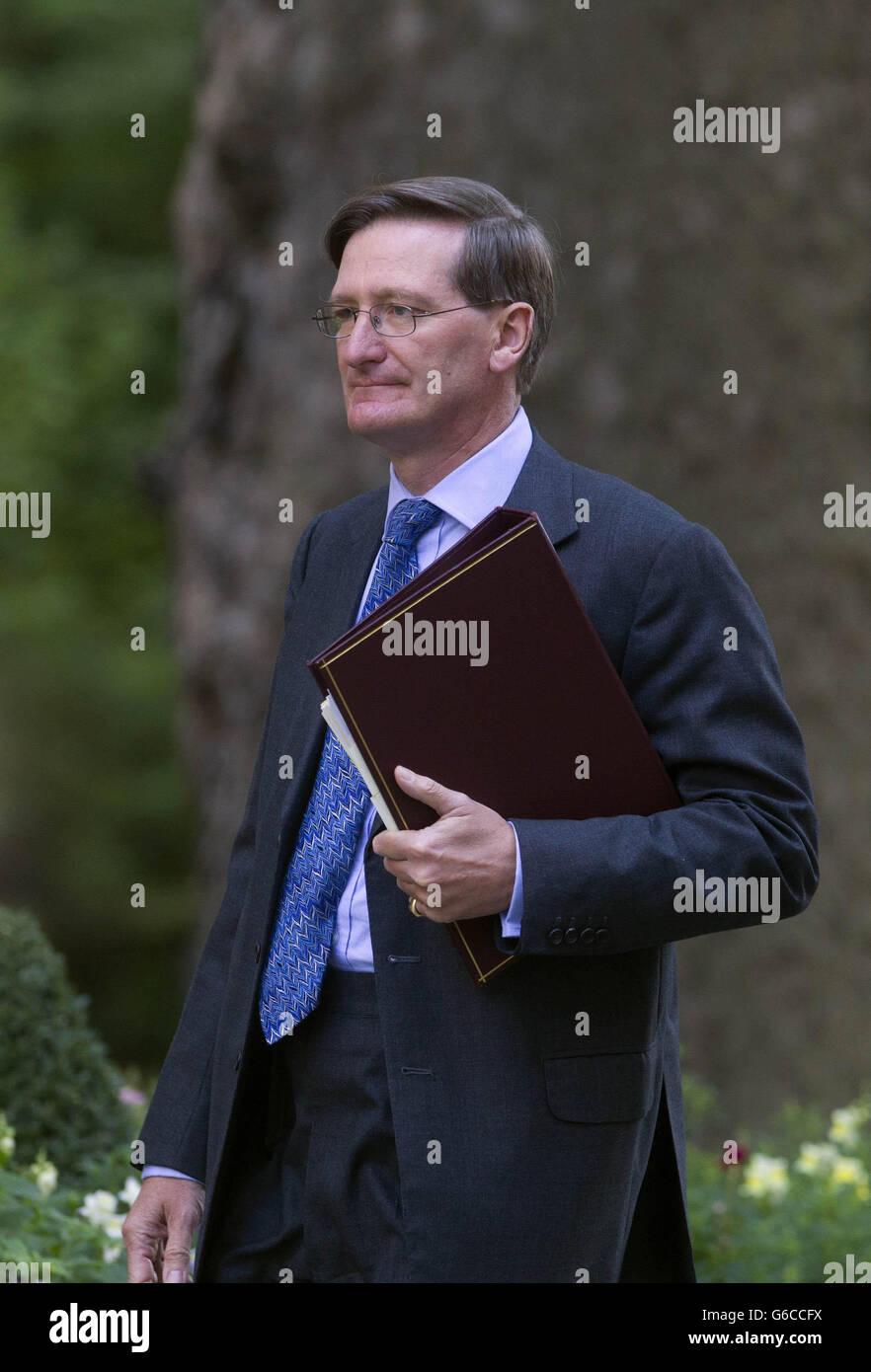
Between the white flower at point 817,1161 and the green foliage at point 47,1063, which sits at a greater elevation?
the green foliage at point 47,1063

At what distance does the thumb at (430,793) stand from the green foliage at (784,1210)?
6.87 feet

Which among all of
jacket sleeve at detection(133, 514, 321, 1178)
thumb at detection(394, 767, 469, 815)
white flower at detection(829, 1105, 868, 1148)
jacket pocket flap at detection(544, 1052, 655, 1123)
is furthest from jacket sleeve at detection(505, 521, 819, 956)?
white flower at detection(829, 1105, 868, 1148)

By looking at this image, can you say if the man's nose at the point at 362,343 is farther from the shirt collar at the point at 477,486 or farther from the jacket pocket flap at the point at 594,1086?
the jacket pocket flap at the point at 594,1086

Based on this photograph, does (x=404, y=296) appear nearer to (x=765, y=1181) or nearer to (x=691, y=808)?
(x=691, y=808)

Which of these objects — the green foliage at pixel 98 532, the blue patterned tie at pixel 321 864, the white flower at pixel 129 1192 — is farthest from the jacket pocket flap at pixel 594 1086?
the green foliage at pixel 98 532

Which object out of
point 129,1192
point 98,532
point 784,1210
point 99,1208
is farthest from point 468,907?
point 98,532

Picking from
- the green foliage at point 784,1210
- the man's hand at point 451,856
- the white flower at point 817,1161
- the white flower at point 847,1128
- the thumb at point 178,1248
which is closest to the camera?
the man's hand at point 451,856

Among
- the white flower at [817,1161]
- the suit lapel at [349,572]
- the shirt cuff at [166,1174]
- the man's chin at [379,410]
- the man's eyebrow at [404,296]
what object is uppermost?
the man's eyebrow at [404,296]

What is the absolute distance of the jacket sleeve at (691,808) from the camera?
2.57 m

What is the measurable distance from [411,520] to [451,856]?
2.42 feet

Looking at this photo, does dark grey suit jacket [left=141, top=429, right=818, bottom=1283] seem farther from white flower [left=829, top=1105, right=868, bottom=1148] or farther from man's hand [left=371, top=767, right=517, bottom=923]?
white flower [left=829, top=1105, right=868, bottom=1148]

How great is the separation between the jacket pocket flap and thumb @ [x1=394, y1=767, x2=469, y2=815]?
48 cm

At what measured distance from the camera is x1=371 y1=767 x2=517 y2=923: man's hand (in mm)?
2508
